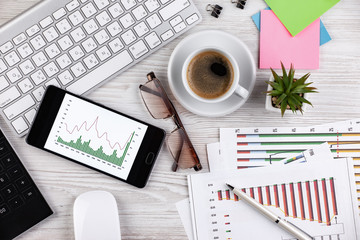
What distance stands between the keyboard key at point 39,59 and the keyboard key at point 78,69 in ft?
0.19

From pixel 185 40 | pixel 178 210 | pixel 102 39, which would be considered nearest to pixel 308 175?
pixel 178 210

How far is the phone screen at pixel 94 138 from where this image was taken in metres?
0.72

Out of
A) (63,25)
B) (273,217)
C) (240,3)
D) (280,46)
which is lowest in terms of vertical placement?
(273,217)

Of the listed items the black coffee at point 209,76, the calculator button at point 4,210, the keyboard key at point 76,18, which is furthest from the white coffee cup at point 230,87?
the calculator button at point 4,210

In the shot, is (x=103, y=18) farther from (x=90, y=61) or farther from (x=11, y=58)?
(x=11, y=58)

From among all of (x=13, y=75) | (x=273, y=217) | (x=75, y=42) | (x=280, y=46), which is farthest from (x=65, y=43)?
(x=273, y=217)

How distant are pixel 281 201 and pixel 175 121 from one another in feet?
0.97

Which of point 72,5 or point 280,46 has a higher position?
point 72,5

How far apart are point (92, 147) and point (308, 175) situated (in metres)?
0.48

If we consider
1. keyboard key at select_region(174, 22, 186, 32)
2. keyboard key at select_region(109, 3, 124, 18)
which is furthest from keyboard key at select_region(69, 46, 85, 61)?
keyboard key at select_region(174, 22, 186, 32)

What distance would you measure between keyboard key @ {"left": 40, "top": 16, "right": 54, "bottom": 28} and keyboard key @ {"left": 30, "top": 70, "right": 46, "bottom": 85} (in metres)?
0.10

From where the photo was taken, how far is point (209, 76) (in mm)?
713

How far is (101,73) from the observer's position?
2.36ft

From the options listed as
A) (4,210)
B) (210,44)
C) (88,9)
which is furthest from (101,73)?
(4,210)
